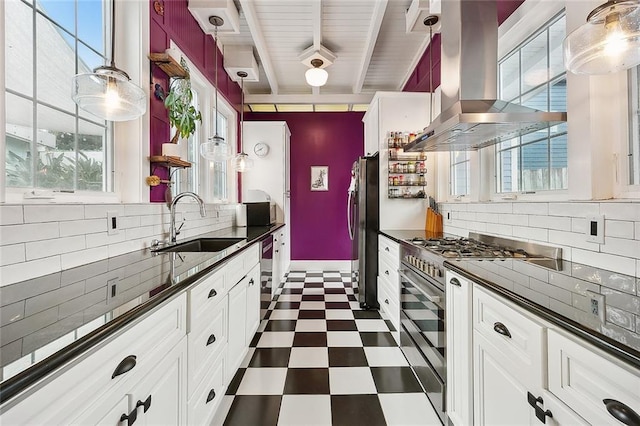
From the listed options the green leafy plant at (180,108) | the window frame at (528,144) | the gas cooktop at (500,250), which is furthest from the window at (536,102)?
the green leafy plant at (180,108)

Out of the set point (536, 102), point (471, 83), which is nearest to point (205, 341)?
point (471, 83)

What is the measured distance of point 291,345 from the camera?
8.04ft

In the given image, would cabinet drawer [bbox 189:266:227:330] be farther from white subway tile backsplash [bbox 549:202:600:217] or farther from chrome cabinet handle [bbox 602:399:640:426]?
white subway tile backsplash [bbox 549:202:600:217]

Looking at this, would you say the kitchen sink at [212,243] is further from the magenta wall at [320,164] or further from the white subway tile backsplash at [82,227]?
the magenta wall at [320,164]

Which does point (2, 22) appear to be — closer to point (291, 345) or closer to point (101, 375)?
point (101, 375)

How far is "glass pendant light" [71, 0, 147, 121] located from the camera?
115 cm

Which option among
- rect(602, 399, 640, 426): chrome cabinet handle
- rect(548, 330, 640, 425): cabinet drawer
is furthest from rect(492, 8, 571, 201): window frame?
rect(602, 399, 640, 426): chrome cabinet handle

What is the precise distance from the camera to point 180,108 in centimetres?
222

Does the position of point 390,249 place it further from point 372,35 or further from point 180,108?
point 372,35

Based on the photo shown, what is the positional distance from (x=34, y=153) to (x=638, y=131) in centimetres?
267

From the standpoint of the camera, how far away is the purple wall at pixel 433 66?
206 cm

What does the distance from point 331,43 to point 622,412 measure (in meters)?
3.87

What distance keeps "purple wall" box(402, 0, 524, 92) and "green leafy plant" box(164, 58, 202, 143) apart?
231 centimetres

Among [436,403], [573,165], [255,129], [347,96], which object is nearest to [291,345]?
[436,403]
